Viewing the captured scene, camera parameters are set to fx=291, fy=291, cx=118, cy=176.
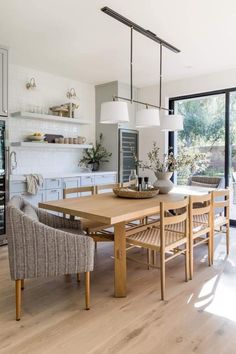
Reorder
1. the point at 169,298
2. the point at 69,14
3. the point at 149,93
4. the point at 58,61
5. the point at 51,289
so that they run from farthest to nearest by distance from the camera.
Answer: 1. the point at 149,93
2. the point at 58,61
3. the point at 69,14
4. the point at 51,289
5. the point at 169,298

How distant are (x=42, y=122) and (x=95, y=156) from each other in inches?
49.0

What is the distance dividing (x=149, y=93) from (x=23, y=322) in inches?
195

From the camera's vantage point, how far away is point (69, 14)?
3.04 m

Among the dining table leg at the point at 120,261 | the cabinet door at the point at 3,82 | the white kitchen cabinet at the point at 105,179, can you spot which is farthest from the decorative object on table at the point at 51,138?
the dining table leg at the point at 120,261

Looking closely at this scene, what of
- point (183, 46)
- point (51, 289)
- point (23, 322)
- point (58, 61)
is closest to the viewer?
point (23, 322)

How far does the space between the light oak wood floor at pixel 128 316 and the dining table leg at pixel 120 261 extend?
0.28 feet

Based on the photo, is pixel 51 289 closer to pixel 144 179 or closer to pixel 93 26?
pixel 144 179

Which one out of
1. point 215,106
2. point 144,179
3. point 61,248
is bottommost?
point 61,248

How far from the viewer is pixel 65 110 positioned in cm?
520

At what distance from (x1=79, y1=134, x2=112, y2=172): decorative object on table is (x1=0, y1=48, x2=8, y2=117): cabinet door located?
84.0 inches

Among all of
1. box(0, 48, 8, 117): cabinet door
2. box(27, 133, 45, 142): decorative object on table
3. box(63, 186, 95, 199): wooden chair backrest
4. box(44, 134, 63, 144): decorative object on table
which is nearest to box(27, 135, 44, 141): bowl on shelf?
box(27, 133, 45, 142): decorative object on table

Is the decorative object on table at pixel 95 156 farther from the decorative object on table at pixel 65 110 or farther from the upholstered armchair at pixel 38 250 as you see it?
the upholstered armchair at pixel 38 250

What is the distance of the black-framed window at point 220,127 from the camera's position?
502 cm

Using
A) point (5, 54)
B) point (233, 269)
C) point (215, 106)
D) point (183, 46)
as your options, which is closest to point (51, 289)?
point (233, 269)
